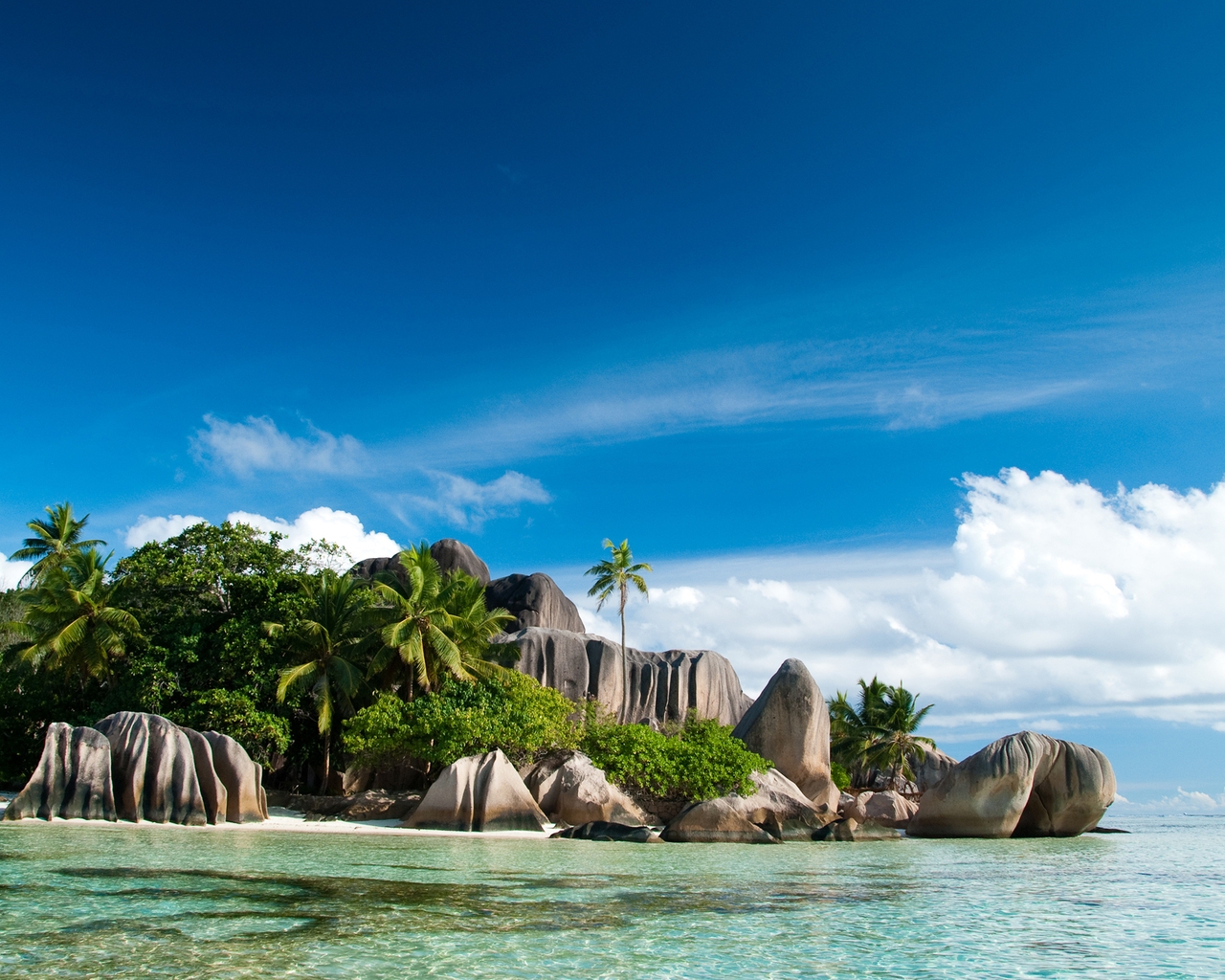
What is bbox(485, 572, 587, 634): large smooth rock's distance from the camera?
129 feet

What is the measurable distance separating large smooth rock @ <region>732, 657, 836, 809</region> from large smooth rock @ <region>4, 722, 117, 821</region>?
17120mm

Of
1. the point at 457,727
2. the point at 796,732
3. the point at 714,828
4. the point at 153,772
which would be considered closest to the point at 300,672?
the point at 457,727

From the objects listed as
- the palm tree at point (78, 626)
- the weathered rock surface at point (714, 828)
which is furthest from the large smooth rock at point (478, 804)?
the palm tree at point (78, 626)

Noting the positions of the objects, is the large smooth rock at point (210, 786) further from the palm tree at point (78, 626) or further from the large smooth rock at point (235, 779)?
the palm tree at point (78, 626)

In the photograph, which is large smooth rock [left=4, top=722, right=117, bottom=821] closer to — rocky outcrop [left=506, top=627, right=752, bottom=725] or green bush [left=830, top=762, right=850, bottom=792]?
rocky outcrop [left=506, top=627, right=752, bottom=725]

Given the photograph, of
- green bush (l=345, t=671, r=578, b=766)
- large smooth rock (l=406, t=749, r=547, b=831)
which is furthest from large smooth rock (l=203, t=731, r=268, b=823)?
green bush (l=345, t=671, r=578, b=766)

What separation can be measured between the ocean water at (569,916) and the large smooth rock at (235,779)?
5.37 m

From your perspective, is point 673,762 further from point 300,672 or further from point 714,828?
point 300,672

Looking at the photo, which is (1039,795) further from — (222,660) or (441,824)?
(222,660)

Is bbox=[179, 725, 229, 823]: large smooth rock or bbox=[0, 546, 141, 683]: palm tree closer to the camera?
bbox=[179, 725, 229, 823]: large smooth rock

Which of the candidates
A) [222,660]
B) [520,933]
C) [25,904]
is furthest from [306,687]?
[520,933]

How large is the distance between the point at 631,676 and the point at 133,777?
22.4 m

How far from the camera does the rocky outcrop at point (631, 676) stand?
34656 mm

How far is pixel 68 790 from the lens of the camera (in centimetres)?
1673
